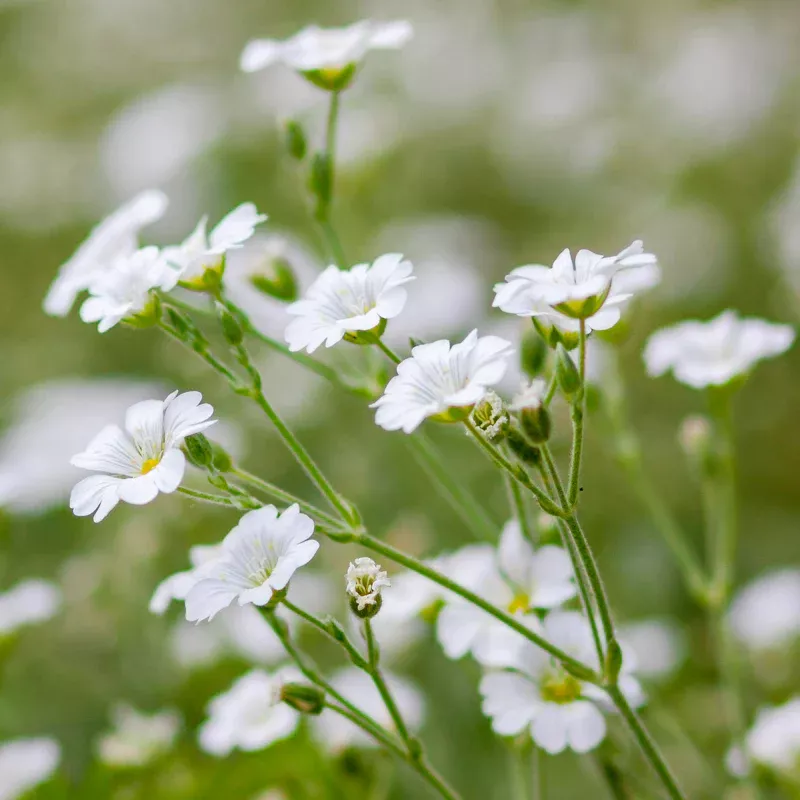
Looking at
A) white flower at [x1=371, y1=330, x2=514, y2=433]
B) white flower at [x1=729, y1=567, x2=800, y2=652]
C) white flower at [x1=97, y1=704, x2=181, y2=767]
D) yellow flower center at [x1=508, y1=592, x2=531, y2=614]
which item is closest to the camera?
white flower at [x1=371, y1=330, x2=514, y2=433]

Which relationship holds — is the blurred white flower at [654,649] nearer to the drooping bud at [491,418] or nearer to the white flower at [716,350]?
the white flower at [716,350]

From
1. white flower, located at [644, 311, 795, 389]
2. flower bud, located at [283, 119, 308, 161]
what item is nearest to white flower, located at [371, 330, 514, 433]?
white flower, located at [644, 311, 795, 389]

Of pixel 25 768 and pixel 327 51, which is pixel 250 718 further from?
pixel 327 51

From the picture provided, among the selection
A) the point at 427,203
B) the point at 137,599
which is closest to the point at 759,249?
the point at 427,203

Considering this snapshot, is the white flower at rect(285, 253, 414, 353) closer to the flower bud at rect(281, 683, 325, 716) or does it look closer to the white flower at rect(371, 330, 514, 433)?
the white flower at rect(371, 330, 514, 433)

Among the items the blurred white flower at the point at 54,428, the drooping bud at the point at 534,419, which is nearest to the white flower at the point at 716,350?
the drooping bud at the point at 534,419

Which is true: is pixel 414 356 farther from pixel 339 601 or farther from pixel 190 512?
pixel 190 512
